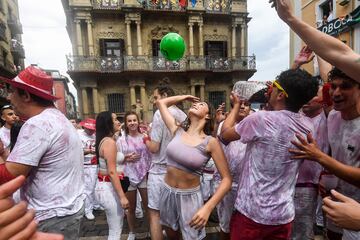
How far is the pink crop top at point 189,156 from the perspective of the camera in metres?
2.34

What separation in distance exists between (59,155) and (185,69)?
18041mm

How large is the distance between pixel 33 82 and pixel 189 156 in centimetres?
154

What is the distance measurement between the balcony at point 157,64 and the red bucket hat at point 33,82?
1690 cm

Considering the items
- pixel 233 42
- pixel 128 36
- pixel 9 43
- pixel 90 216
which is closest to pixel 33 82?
pixel 90 216

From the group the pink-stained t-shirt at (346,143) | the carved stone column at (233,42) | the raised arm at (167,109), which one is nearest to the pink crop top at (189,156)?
the raised arm at (167,109)

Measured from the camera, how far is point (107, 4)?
18516mm

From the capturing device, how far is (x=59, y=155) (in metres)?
1.98

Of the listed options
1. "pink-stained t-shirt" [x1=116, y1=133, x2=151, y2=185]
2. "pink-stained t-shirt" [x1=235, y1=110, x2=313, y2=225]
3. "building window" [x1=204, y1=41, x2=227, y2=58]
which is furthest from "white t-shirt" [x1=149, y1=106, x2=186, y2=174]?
"building window" [x1=204, y1=41, x2=227, y2=58]

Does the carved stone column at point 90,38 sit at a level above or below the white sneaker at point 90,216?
above

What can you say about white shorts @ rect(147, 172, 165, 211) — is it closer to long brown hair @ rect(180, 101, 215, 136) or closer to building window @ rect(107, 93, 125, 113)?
long brown hair @ rect(180, 101, 215, 136)

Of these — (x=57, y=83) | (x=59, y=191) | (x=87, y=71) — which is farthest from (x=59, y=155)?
(x=57, y=83)

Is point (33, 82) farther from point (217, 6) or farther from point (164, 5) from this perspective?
point (217, 6)

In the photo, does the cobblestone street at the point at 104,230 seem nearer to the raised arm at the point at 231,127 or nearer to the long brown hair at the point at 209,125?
the long brown hair at the point at 209,125

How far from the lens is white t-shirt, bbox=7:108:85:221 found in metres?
1.81
